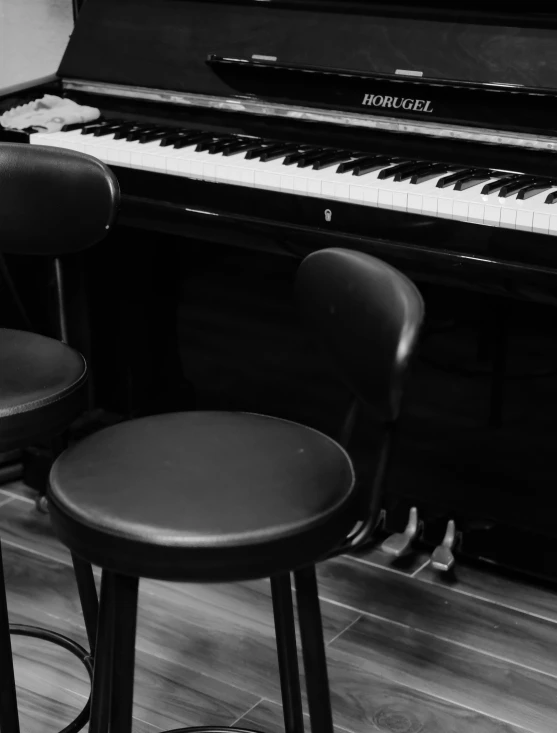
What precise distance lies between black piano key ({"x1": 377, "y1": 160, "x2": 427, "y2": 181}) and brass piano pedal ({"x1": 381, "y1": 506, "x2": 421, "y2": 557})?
0.76m

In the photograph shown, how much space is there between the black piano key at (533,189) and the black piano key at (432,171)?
16 cm

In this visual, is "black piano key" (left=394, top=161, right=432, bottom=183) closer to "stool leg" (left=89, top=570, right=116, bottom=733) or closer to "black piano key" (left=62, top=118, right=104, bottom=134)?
"black piano key" (left=62, top=118, right=104, bottom=134)

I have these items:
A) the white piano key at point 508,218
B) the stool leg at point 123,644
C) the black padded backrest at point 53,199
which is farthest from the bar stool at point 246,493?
the white piano key at point 508,218

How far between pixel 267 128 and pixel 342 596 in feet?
3.25

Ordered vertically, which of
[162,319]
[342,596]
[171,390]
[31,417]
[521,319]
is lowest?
[342,596]

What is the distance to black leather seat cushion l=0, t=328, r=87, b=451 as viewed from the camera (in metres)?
1.52

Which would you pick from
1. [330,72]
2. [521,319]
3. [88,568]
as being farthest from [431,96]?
[88,568]

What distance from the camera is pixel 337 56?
2.26 metres

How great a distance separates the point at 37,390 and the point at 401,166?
85 centimetres

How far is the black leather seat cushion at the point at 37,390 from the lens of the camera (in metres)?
1.52

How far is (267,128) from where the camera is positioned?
90.2 inches

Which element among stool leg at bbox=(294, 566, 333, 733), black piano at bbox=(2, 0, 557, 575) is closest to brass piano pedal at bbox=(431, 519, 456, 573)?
black piano at bbox=(2, 0, 557, 575)

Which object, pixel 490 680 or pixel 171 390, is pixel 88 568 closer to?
pixel 490 680

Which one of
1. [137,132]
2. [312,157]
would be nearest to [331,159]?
[312,157]
